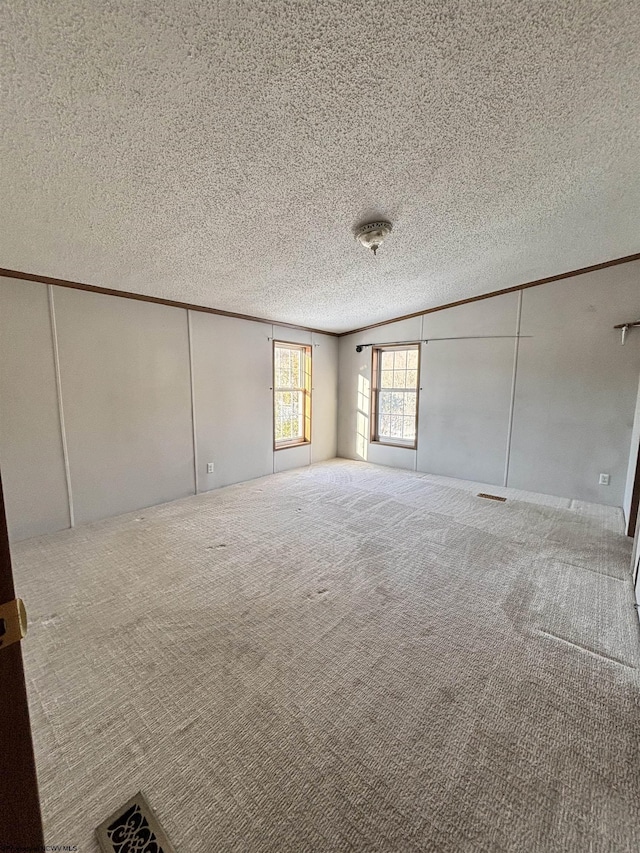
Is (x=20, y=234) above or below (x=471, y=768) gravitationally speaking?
above

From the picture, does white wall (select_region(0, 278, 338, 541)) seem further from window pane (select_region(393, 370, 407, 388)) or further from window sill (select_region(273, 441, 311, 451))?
window pane (select_region(393, 370, 407, 388))

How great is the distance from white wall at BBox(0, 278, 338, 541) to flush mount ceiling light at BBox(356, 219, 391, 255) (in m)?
2.21

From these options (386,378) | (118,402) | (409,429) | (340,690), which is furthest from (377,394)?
(340,690)

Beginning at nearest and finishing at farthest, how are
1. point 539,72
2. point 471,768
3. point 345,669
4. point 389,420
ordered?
point 471,768 → point 539,72 → point 345,669 → point 389,420

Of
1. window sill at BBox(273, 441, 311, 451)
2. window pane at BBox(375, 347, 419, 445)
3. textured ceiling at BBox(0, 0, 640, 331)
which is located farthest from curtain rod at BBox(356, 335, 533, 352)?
window sill at BBox(273, 441, 311, 451)

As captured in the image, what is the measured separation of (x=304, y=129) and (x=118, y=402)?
2830 mm

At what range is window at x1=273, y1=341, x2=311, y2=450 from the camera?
5043 millimetres

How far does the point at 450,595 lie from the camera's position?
2.11 m

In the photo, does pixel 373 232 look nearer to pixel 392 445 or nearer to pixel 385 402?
pixel 385 402

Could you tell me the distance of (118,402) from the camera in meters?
3.35

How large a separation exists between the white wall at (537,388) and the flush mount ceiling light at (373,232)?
246cm

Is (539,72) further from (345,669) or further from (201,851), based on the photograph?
(201,851)

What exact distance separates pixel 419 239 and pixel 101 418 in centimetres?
322

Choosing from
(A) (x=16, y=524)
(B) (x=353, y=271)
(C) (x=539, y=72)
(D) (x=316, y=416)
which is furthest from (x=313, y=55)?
(D) (x=316, y=416)
